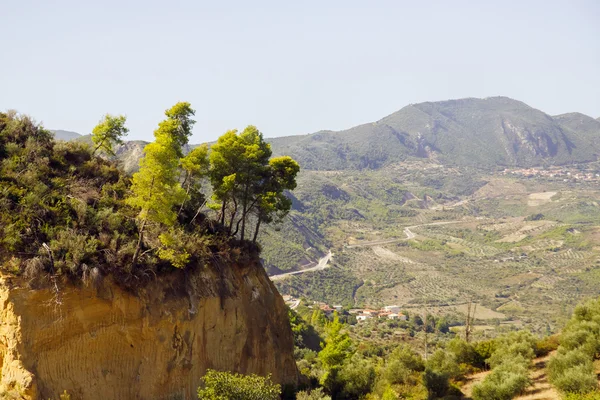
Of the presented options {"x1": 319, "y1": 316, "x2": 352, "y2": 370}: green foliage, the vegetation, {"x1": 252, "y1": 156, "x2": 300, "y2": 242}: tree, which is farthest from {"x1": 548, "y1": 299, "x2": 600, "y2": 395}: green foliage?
the vegetation

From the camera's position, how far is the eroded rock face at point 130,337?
14.1 m

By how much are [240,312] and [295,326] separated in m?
27.7

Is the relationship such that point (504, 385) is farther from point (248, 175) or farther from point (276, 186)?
point (248, 175)

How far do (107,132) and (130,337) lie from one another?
1139cm

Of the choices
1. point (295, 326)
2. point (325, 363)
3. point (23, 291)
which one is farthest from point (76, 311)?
point (295, 326)

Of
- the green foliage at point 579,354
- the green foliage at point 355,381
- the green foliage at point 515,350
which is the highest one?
the green foliage at point 579,354

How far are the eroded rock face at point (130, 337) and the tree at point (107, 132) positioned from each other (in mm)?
8969

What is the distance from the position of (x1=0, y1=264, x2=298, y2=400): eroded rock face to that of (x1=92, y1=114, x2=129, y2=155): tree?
8969mm

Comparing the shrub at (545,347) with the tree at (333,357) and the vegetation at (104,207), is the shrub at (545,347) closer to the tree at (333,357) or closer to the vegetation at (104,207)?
the tree at (333,357)

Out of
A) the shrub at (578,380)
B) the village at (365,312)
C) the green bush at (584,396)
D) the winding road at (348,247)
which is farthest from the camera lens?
the winding road at (348,247)

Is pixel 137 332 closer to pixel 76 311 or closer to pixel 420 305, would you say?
pixel 76 311

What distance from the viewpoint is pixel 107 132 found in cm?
2361

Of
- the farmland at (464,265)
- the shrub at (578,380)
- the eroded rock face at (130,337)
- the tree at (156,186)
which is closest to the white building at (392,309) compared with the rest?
the farmland at (464,265)

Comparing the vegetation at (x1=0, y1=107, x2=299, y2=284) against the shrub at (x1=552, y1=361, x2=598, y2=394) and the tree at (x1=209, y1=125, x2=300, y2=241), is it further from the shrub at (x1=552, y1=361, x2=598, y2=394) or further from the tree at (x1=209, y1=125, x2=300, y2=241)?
the shrub at (x1=552, y1=361, x2=598, y2=394)
